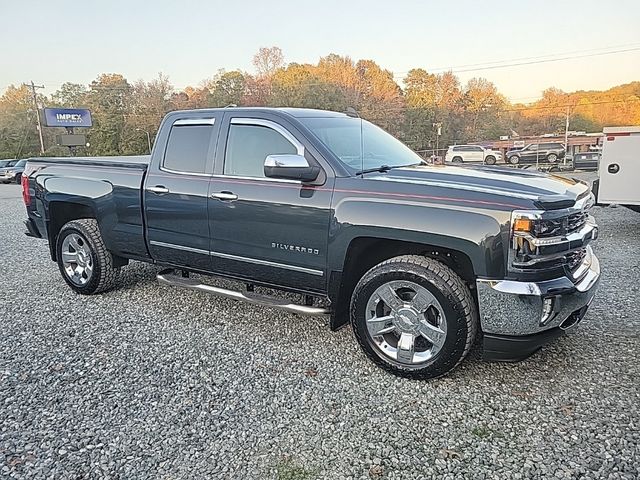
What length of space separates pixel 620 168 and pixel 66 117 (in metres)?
52.1

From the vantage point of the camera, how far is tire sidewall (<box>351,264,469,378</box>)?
3215mm

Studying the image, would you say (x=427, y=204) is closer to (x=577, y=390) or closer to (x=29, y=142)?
(x=577, y=390)

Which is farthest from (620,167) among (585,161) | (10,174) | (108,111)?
(108,111)

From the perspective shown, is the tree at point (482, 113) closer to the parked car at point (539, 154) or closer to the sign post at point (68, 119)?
the parked car at point (539, 154)

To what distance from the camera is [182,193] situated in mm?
4375

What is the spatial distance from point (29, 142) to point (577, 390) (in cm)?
7574

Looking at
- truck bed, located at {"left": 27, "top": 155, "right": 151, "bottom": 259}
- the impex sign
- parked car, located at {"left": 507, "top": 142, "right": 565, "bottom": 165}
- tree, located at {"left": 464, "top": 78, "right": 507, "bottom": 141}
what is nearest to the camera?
truck bed, located at {"left": 27, "top": 155, "right": 151, "bottom": 259}

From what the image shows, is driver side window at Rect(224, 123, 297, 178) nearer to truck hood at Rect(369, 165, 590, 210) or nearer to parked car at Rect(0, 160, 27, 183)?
truck hood at Rect(369, 165, 590, 210)

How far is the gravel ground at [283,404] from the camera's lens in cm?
257

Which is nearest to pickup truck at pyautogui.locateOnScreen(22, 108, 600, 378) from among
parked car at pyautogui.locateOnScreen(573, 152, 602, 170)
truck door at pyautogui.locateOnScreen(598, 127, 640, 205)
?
truck door at pyautogui.locateOnScreen(598, 127, 640, 205)

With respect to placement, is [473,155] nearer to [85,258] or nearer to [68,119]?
[85,258]

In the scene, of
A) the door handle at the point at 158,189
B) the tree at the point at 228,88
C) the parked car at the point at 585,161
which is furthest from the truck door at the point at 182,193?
the tree at the point at 228,88

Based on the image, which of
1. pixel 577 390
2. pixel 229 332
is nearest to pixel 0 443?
pixel 229 332

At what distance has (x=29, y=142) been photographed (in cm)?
6606
